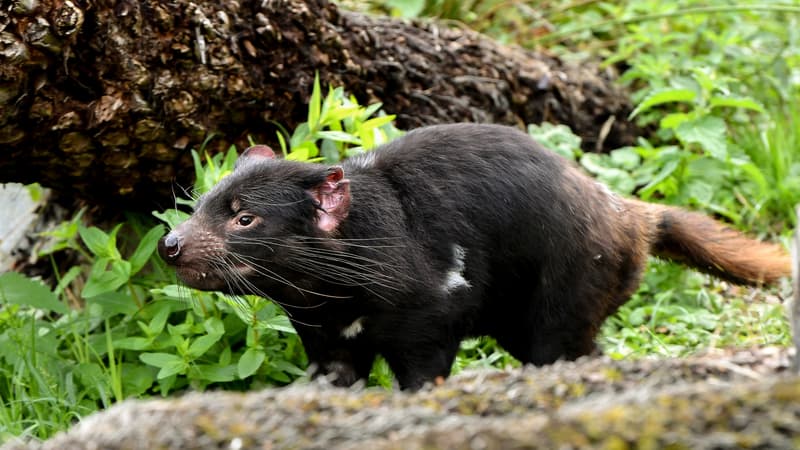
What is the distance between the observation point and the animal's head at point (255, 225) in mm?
3086

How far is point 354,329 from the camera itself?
11.1 feet

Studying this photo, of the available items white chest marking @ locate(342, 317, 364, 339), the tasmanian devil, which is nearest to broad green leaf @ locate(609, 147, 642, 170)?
the tasmanian devil

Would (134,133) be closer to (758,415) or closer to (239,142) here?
(239,142)

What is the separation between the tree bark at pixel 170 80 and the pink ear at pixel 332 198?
0.95 m

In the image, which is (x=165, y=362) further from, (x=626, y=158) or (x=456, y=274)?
(x=626, y=158)

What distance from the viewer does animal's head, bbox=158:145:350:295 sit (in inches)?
121

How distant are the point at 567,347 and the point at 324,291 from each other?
0.85 meters

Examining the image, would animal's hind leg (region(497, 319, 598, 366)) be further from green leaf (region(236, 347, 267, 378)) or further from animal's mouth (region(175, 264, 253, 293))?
animal's mouth (region(175, 264, 253, 293))

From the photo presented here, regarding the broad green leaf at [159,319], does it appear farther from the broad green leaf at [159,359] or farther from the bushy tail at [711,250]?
the bushy tail at [711,250]

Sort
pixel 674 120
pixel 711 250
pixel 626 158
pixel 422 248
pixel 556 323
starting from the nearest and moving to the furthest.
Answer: pixel 422 248 < pixel 556 323 < pixel 711 250 < pixel 674 120 < pixel 626 158

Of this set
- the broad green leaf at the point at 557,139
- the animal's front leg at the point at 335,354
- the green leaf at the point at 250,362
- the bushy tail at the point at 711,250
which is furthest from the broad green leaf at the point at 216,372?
the broad green leaf at the point at 557,139

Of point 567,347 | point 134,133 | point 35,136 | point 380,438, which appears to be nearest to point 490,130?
point 567,347

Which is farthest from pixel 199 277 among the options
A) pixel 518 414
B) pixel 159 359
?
pixel 518 414

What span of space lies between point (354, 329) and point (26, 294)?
1.25 metres
